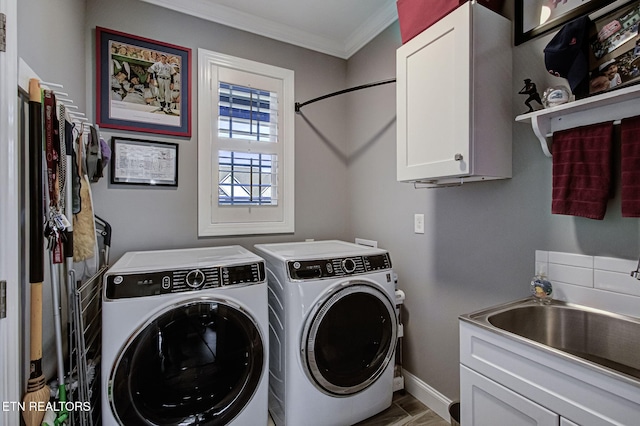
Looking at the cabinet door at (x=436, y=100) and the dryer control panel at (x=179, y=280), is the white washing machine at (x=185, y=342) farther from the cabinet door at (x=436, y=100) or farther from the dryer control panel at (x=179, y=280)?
the cabinet door at (x=436, y=100)

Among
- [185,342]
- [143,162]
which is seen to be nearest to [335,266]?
[185,342]

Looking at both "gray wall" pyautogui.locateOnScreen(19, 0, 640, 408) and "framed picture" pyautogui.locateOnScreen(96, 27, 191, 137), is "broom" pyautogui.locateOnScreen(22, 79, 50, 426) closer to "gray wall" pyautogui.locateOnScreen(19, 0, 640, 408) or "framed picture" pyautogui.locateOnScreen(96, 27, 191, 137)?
"gray wall" pyautogui.locateOnScreen(19, 0, 640, 408)

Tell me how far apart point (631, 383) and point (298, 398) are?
1.38 m

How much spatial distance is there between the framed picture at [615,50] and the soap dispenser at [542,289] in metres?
0.82

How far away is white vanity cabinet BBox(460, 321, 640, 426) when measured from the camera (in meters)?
0.81

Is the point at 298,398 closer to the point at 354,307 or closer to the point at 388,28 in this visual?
the point at 354,307

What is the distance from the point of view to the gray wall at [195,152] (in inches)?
78.5

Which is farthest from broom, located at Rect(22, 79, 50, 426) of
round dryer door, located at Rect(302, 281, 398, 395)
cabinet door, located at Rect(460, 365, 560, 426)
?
cabinet door, located at Rect(460, 365, 560, 426)

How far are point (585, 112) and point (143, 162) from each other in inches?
98.4

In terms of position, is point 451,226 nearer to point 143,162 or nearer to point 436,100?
point 436,100

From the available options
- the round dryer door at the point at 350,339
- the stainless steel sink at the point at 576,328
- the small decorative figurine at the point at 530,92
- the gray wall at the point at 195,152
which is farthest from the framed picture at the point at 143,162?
the small decorative figurine at the point at 530,92

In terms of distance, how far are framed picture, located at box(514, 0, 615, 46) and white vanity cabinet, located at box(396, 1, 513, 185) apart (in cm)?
6

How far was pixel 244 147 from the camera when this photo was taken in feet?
7.94

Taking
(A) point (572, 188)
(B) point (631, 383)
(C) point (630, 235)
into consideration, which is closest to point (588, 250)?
(C) point (630, 235)
